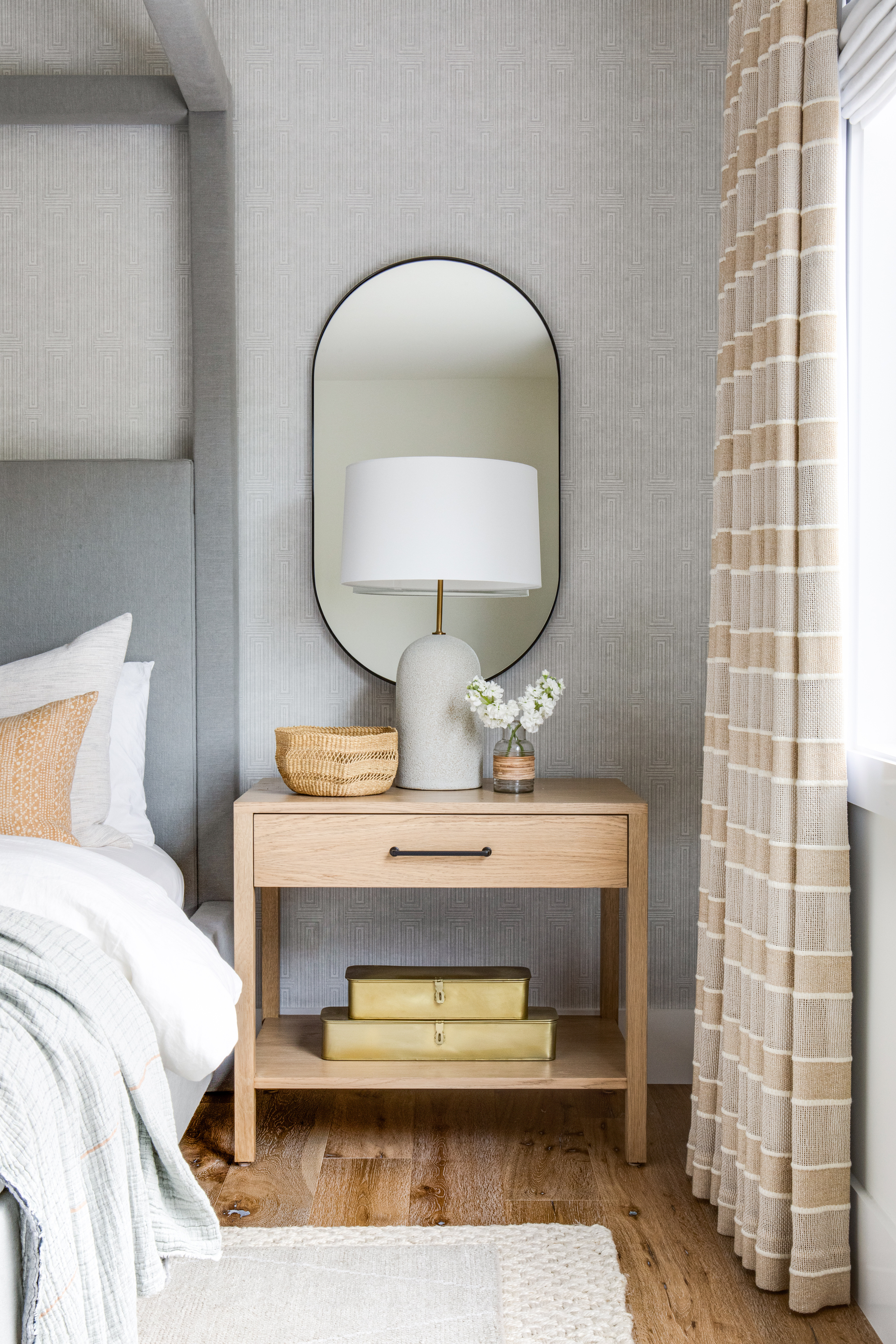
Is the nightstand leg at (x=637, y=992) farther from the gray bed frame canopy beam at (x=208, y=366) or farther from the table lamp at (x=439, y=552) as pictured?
the gray bed frame canopy beam at (x=208, y=366)

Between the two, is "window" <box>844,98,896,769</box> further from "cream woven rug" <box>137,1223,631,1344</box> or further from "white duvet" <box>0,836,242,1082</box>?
"white duvet" <box>0,836,242,1082</box>

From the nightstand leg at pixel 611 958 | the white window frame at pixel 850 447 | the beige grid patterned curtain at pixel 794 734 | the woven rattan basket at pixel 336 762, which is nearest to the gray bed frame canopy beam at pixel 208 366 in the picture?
the woven rattan basket at pixel 336 762

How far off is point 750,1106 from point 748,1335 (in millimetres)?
307

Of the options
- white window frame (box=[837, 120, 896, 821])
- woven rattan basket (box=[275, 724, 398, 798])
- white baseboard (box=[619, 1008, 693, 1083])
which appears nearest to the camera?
white window frame (box=[837, 120, 896, 821])

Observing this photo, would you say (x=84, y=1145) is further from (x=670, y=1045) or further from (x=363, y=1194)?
(x=670, y=1045)

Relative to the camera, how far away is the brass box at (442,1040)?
2.06m

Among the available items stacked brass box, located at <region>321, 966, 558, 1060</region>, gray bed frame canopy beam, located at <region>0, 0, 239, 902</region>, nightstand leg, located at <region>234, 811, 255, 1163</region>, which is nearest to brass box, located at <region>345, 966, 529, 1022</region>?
stacked brass box, located at <region>321, 966, 558, 1060</region>

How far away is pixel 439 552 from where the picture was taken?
2.05 metres

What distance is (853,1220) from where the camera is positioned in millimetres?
1578

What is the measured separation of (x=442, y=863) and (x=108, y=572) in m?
1.04

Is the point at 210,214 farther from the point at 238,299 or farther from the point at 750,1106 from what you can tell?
the point at 750,1106

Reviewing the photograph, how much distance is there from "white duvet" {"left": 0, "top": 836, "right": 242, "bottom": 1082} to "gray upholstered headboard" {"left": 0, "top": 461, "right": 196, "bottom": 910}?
31.4 inches

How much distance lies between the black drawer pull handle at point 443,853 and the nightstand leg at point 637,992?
287mm

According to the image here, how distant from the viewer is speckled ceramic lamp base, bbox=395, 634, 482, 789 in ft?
7.06
